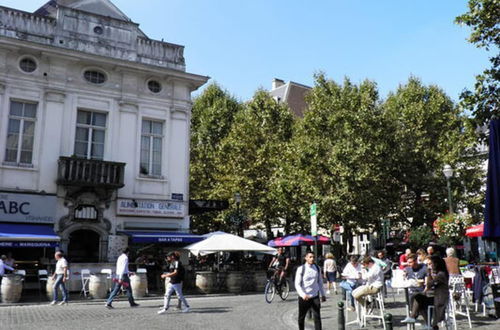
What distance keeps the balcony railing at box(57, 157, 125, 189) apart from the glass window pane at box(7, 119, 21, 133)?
2.30 m

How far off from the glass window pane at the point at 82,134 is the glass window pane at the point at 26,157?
2.04 meters

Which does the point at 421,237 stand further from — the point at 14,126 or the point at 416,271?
the point at 14,126

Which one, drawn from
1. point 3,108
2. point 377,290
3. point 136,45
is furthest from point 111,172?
point 377,290

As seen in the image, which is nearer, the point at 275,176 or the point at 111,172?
the point at 111,172

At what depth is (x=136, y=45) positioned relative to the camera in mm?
22656

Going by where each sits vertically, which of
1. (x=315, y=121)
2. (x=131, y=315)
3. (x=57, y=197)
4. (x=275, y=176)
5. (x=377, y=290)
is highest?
(x=315, y=121)

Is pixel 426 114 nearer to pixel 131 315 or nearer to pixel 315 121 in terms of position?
pixel 315 121

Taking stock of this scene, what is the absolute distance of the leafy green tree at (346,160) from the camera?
91.6ft

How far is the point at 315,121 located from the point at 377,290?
21793 mm

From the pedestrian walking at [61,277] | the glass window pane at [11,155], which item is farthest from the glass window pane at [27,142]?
the pedestrian walking at [61,277]

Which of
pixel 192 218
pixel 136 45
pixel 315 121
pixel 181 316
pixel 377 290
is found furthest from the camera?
pixel 192 218

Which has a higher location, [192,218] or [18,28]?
[18,28]

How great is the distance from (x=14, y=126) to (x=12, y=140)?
61 centimetres

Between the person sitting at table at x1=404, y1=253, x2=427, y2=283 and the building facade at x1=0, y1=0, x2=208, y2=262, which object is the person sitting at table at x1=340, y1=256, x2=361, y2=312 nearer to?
the person sitting at table at x1=404, y1=253, x2=427, y2=283
